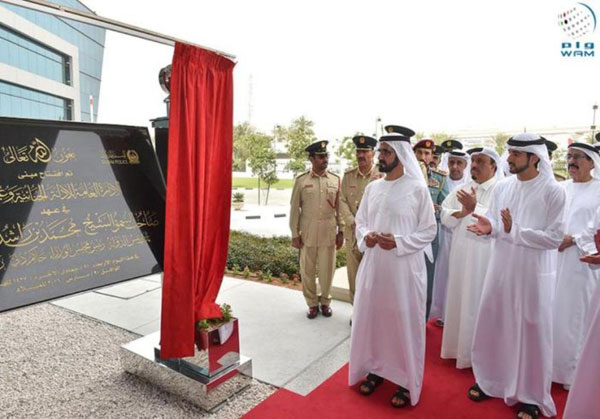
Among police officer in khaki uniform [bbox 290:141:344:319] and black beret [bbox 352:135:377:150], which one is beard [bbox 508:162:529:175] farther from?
police officer in khaki uniform [bbox 290:141:344:319]

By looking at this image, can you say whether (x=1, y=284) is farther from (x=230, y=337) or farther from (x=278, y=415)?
(x=278, y=415)

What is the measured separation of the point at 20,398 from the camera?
118 inches

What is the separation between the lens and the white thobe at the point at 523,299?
2.67 m

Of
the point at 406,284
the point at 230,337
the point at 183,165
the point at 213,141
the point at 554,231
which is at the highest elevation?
the point at 213,141

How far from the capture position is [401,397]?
2.84m

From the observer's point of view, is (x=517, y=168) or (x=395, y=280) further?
(x=395, y=280)

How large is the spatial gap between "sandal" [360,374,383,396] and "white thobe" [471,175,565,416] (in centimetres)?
73

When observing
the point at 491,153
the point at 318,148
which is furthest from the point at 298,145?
the point at 491,153

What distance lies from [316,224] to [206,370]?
2.06 metres

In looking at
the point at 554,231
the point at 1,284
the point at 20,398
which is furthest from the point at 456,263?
the point at 20,398

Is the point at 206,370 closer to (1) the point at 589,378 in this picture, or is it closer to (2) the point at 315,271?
(2) the point at 315,271

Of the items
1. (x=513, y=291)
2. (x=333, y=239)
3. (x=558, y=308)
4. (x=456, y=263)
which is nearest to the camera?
(x=513, y=291)

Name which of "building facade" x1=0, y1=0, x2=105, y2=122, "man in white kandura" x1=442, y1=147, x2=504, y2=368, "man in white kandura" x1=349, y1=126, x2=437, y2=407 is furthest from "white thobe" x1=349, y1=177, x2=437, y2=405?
"building facade" x1=0, y1=0, x2=105, y2=122

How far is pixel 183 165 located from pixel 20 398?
217 centimetres
